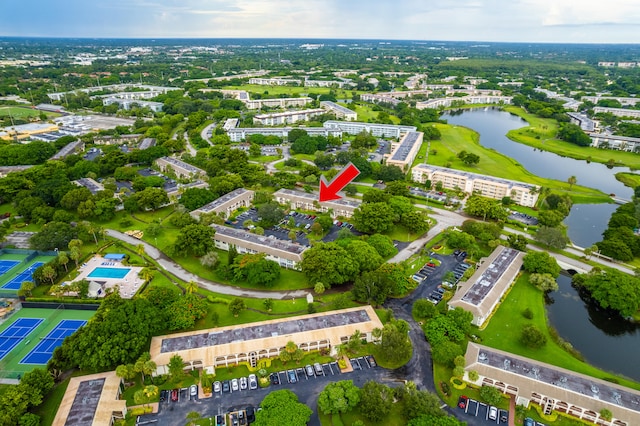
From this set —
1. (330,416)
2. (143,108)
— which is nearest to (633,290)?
(330,416)

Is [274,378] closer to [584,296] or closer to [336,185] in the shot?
[336,185]

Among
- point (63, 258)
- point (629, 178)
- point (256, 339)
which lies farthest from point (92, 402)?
point (629, 178)

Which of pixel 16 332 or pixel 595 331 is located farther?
pixel 595 331

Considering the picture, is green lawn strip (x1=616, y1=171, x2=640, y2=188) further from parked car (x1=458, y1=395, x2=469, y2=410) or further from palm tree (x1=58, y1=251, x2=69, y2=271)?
palm tree (x1=58, y1=251, x2=69, y2=271)

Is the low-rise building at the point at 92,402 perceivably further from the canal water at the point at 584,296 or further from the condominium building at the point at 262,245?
the canal water at the point at 584,296

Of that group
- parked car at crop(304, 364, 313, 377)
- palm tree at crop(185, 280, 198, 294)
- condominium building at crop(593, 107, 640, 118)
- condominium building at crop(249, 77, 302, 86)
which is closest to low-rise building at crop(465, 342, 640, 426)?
parked car at crop(304, 364, 313, 377)

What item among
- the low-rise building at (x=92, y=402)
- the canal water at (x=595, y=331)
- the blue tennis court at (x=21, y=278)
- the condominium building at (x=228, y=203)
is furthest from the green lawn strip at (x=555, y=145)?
the blue tennis court at (x=21, y=278)
